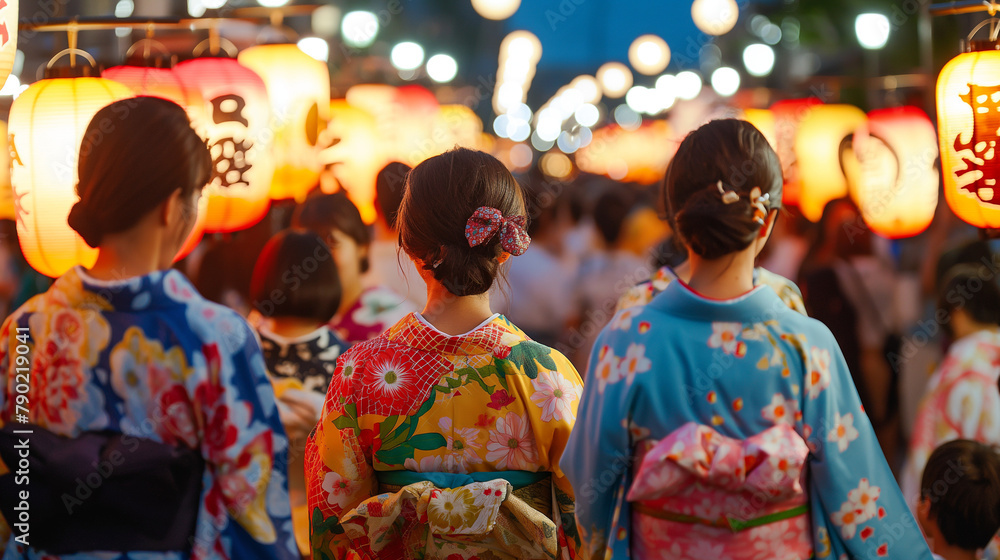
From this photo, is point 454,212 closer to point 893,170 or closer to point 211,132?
point 211,132

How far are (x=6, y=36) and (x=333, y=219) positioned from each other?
6.90 ft

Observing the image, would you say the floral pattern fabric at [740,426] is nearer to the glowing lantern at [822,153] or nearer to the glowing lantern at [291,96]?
the glowing lantern at [291,96]

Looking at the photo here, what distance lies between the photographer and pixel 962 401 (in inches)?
181

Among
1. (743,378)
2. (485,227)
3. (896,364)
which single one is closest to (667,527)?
(743,378)

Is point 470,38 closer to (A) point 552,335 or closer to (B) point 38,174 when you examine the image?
(A) point 552,335

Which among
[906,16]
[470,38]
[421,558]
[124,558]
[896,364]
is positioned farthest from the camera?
[470,38]

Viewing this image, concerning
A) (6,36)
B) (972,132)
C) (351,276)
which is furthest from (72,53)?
(972,132)

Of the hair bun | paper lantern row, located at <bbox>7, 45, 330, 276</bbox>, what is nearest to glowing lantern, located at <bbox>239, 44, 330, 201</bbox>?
paper lantern row, located at <bbox>7, 45, 330, 276</bbox>

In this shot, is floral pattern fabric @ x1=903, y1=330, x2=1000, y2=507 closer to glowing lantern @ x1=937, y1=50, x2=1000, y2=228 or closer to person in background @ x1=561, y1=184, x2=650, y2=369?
glowing lantern @ x1=937, y1=50, x2=1000, y2=228

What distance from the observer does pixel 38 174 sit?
351 centimetres

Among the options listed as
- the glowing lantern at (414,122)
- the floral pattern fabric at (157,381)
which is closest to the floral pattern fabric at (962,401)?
the floral pattern fabric at (157,381)

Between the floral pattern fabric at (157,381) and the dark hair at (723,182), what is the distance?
71.3 inches

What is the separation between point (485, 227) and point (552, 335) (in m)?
5.78

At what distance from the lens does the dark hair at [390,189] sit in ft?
17.8
